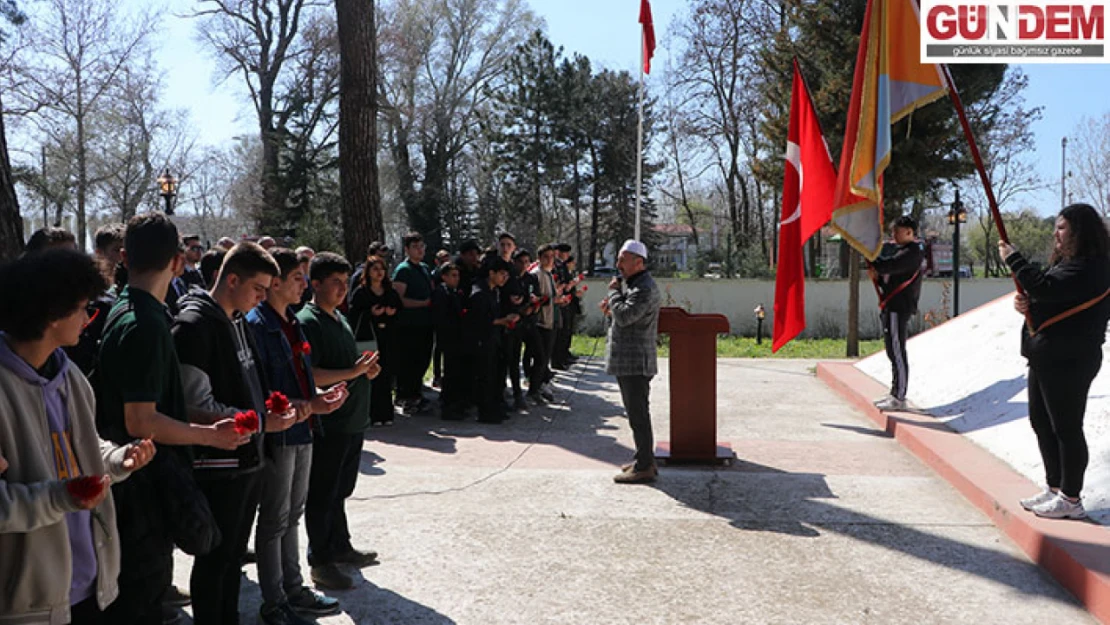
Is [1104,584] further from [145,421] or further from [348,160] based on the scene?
[348,160]

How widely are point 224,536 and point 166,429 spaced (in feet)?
2.25

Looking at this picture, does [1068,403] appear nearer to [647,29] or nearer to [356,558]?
[356,558]

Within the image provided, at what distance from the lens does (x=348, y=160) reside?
11.6 metres

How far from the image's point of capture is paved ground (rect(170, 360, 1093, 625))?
13.9ft

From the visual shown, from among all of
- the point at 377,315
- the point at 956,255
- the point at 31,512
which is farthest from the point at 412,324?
the point at 956,255

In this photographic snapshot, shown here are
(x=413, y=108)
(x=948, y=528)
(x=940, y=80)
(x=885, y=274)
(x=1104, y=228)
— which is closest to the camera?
(x=1104, y=228)

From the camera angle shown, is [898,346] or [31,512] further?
[898,346]

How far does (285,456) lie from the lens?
384 cm

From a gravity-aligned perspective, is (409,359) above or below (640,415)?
above

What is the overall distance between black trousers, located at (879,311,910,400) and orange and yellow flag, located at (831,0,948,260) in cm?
116

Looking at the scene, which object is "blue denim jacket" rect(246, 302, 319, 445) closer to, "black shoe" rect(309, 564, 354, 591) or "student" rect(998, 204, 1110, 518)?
"black shoe" rect(309, 564, 354, 591)

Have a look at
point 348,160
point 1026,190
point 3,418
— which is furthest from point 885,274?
point 1026,190

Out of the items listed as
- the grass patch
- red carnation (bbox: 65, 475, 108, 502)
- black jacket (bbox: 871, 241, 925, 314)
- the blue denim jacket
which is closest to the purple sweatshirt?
red carnation (bbox: 65, 475, 108, 502)

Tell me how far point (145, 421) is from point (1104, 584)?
4241 mm
